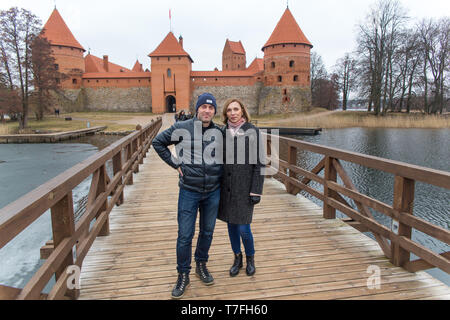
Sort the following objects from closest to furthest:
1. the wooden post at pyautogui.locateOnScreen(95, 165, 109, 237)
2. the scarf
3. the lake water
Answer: the scarf < the wooden post at pyautogui.locateOnScreen(95, 165, 109, 237) < the lake water

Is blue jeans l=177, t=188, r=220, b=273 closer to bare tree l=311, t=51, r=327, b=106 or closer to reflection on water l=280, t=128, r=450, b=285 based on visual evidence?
reflection on water l=280, t=128, r=450, b=285

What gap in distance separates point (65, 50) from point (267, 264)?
3815 cm

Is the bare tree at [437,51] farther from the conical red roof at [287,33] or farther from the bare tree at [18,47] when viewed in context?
the bare tree at [18,47]

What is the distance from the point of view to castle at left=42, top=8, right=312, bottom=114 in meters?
32.9

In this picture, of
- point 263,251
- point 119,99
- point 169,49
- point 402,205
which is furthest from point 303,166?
point 119,99

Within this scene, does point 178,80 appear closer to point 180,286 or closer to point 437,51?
point 437,51

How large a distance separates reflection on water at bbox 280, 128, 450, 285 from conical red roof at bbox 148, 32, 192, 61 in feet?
64.8

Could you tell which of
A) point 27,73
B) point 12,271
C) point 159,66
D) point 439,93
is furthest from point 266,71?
point 12,271

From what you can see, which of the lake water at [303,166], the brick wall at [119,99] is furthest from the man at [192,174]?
the brick wall at [119,99]

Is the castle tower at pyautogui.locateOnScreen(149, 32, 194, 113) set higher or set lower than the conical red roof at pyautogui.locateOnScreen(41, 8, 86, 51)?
lower

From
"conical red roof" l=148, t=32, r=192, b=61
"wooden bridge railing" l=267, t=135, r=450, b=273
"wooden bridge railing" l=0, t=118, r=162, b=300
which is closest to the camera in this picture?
"wooden bridge railing" l=0, t=118, r=162, b=300

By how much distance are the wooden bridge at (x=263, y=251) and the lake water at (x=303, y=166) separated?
7.20 feet

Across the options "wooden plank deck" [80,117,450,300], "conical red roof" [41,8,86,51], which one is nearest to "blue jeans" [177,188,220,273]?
"wooden plank deck" [80,117,450,300]

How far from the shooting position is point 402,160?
11.3 meters
